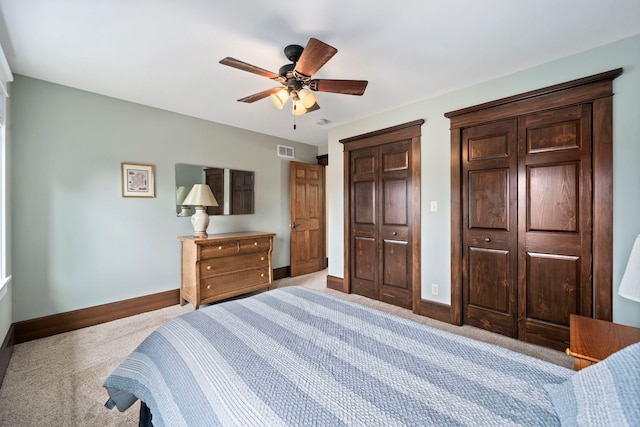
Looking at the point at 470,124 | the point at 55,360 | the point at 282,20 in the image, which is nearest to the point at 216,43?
the point at 282,20

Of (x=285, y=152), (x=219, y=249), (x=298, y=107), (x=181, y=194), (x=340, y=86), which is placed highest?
(x=285, y=152)

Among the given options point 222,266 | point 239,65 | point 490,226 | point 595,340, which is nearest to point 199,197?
point 222,266

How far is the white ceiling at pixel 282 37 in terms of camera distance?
5.54ft

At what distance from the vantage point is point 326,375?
40.2 inches

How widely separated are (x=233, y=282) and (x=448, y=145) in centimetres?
308

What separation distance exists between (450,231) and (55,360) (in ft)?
12.5

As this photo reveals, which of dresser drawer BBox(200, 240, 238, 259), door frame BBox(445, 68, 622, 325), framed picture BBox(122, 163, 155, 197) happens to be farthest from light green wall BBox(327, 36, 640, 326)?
framed picture BBox(122, 163, 155, 197)

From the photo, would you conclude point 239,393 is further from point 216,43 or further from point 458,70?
point 458,70

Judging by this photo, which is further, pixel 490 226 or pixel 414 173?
pixel 414 173

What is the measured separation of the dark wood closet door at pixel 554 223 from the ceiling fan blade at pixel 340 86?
163 centimetres

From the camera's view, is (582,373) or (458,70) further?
(458,70)

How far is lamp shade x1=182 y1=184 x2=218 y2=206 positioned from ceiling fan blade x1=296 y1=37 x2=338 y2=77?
2.20 m

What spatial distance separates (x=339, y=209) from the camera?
4098 mm

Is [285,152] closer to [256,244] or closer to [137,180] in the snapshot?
[256,244]
